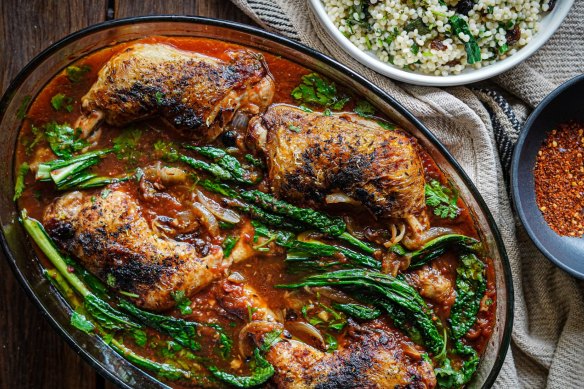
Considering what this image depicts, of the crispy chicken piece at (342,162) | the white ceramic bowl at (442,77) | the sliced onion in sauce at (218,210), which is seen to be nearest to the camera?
the crispy chicken piece at (342,162)

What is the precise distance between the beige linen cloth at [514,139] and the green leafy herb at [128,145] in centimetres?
111

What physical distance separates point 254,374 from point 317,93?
1.79 meters

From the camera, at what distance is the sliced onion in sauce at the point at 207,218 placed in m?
3.99

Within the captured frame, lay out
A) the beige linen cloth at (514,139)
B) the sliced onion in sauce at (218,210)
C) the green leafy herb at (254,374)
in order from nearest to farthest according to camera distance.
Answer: the green leafy herb at (254,374)
the sliced onion in sauce at (218,210)
the beige linen cloth at (514,139)

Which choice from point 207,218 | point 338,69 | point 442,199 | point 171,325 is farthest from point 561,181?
point 171,325

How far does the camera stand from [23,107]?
399 cm

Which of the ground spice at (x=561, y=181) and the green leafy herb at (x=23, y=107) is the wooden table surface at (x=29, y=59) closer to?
the green leafy herb at (x=23, y=107)

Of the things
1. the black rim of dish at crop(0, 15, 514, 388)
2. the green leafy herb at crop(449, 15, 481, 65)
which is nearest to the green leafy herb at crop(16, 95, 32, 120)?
the black rim of dish at crop(0, 15, 514, 388)

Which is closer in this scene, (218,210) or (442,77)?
(218,210)

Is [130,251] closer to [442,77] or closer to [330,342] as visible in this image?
[330,342]

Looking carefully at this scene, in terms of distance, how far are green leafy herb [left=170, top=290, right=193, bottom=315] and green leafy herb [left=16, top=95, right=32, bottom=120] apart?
1.46m

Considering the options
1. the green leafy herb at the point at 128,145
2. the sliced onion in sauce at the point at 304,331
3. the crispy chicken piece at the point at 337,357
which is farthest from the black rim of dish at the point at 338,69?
the sliced onion in sauce at the point at 304,331

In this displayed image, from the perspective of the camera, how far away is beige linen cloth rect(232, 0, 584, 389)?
14.0 ft

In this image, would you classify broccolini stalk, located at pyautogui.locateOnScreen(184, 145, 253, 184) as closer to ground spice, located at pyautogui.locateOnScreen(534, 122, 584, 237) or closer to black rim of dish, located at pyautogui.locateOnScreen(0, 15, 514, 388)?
black rim of dish, located at pyautogui.locateOnScreen(0, 15, 514, 388)
